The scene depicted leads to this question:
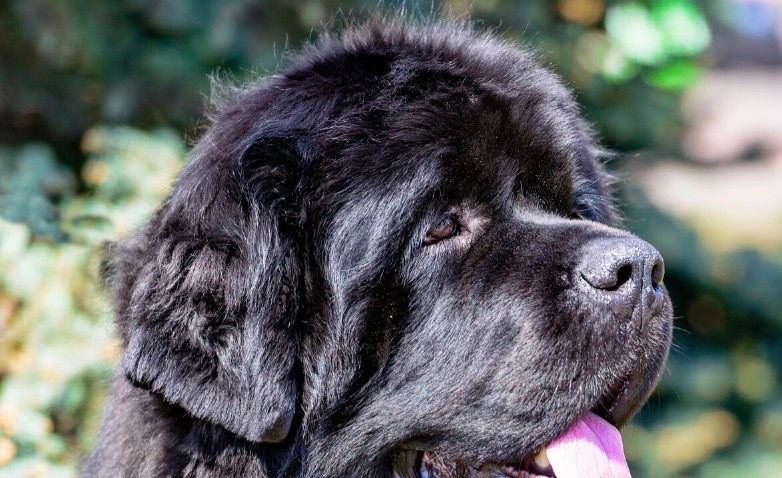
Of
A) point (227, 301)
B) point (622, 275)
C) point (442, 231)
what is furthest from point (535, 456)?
point (227, 301)

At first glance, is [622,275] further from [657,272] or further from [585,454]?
[585,454]

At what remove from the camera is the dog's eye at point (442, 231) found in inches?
105

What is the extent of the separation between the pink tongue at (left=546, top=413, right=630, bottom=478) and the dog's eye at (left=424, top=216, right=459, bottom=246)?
24.0 inches

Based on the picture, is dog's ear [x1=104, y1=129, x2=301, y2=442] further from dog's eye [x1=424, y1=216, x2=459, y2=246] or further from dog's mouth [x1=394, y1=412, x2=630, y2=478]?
dog's mouth [x1=394, y1=412, x2=630, y2=478]

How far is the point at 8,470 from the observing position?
3.36m

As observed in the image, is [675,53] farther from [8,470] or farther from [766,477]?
[8,470]

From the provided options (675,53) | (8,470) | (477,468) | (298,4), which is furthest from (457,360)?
(675,53)

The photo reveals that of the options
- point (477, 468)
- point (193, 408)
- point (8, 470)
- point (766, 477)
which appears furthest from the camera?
point (766, 477)

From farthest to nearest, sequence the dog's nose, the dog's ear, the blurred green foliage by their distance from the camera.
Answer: the blurred green foliage < the dog's nose < the dog's ear

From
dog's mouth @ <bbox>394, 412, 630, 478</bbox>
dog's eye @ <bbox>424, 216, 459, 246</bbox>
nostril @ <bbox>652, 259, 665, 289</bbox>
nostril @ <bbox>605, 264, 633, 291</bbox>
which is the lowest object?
dog's mouth @ <bbox>394, 412, 630, 478</bbox>

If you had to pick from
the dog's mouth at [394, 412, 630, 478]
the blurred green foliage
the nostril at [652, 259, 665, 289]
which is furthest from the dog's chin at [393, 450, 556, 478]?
the blurred green foliage

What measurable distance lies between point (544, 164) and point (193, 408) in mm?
1198

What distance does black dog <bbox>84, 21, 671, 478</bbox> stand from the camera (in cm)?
248

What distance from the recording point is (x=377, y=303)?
8.63ft
